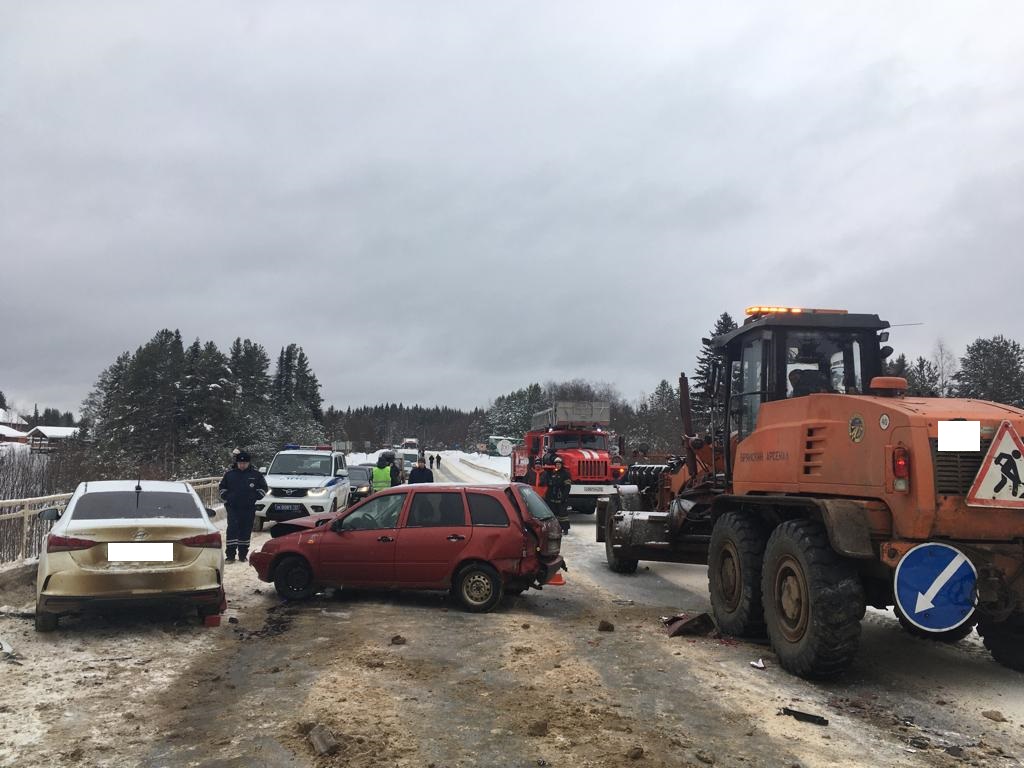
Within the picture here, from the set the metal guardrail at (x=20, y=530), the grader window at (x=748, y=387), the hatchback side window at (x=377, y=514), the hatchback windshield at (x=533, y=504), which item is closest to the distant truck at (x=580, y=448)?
the hatchback windshield at (x=533, y=504)

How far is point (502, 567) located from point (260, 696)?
12.7ft

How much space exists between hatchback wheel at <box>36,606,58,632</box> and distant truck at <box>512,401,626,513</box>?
14539 millimetres

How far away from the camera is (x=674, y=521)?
→ 10.9 metres

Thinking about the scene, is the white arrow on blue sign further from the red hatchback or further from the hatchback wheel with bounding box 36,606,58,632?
the hatchback wheel with bounding box 36,606,58,632

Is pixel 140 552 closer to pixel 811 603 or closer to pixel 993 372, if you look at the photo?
pixel 811 603

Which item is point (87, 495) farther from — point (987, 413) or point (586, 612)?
point (987, 413)

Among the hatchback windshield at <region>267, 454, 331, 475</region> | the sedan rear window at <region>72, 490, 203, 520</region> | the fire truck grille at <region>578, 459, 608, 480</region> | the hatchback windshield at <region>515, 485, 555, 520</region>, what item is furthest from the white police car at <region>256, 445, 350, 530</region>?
the hatchback windshield at <region>515, 485, 555, 520</region>

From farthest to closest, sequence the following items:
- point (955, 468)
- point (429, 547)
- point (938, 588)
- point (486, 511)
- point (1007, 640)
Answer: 1. point (486, 511)
2. point (429, 547)
3. point (1007, 640)
4. point (955, 468)
5. point (938, 588)

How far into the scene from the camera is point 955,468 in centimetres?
584

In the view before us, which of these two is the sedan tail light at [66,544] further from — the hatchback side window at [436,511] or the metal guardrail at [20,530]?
the hatchback side window at [436,511]

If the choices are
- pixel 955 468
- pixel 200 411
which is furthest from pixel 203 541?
pixel 200 411

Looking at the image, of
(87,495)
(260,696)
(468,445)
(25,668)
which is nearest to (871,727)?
(260,696)

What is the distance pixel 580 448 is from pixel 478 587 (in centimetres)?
1409

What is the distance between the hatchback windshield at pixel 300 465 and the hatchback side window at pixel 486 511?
35.3 feet
